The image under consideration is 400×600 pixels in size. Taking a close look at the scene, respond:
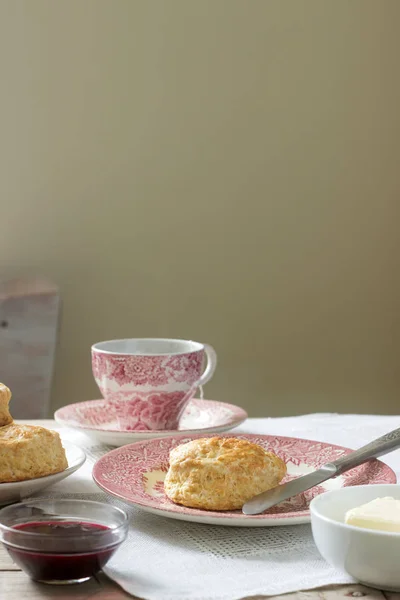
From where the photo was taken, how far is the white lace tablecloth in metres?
0.71

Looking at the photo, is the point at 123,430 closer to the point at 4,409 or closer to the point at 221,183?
the point at 4,409

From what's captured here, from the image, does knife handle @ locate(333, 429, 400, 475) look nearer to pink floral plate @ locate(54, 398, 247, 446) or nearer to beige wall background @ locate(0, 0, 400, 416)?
pink floral plate @ locate(54, 398, 247, 446)

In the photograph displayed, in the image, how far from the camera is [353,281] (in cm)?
269

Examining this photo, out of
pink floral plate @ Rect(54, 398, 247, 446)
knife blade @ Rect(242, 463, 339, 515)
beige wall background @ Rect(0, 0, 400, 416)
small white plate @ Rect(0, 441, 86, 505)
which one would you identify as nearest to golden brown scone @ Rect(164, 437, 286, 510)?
knife blade @ Rect(242, 463, 339, 515)

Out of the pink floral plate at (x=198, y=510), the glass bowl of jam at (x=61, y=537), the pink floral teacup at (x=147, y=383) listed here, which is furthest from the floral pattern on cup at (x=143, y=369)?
the glass bowl of jam at (x=61, y=537)

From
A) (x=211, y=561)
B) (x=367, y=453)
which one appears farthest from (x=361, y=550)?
(x=367, y=453)

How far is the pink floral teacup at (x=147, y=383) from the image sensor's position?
4.12 feet

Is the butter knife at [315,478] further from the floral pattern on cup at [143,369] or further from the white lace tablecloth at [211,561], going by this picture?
the floral pattern on cup at [143,369]

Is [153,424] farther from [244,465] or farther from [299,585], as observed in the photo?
[299,585]

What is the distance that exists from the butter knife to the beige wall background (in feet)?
5.61

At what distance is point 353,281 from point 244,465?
6.16 feet

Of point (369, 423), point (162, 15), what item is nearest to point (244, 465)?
point (369, 423)

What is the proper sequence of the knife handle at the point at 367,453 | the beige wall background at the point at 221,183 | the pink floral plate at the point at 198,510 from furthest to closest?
1. the beige wall background at the point at 221,183
2. the knife handle at the point at 367,453
3. the pink floral plate at the point at 198,510

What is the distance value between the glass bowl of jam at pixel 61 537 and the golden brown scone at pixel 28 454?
0.43 ft
